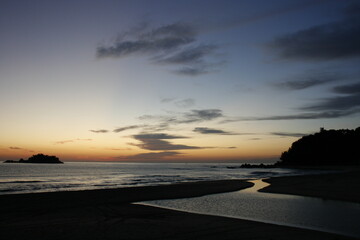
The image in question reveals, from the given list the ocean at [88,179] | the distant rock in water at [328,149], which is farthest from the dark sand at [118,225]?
the distant rock in water at [328,149]

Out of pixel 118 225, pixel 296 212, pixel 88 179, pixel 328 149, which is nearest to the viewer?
pixel 118 225

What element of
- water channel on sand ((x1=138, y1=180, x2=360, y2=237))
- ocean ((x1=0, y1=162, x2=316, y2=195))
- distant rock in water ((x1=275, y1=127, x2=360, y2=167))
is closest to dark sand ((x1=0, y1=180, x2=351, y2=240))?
water channel on sand ((x1=138, y1=180, x2=360, y2=237))

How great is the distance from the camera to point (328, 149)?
14225cm

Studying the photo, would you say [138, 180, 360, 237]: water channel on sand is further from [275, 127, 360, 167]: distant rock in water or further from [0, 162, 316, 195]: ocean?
[275, 127, 360, 167]: distant rock in water

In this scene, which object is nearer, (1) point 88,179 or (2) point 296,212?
(2) point 296,212

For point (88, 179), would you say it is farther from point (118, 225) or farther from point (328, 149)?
point (328, 149)

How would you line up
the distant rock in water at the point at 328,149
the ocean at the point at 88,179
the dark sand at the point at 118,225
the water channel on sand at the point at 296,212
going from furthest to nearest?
the distant rock in water at the point at 328,149, the ocean at the point at 88,179, the water channel on sand at the point at 296,212, the dark sand at the point at 118,225

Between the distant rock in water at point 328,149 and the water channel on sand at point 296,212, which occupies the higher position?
the distant rock in water at point 328,149

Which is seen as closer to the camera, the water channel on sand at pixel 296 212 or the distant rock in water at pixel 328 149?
the water channel on sand at pixel 296 212

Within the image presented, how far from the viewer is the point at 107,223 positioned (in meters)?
13.3

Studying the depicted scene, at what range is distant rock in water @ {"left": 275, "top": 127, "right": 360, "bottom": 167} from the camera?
135m

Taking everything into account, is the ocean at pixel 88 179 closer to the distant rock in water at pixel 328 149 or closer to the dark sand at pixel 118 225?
the dark sand at pixel 118 225

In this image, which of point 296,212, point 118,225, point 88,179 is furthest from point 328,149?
point 118,225

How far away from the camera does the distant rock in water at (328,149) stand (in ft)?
443
